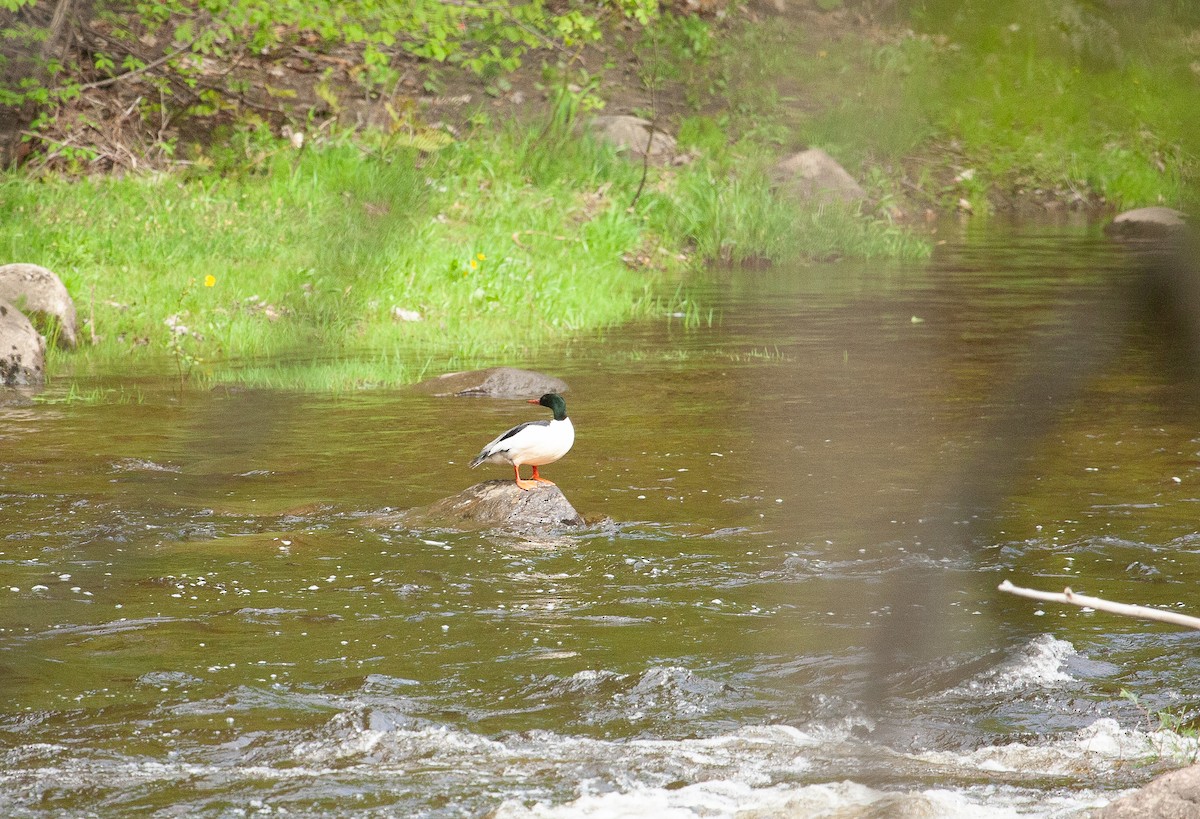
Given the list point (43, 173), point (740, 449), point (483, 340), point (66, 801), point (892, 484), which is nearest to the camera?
point (66, 801)

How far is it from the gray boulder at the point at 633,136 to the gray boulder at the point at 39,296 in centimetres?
938

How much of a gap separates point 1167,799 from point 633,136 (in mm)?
17953

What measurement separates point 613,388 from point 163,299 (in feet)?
14.3

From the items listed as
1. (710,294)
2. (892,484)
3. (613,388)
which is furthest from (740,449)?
(710,294)

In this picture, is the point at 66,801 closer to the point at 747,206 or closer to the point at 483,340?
the point at 483,340

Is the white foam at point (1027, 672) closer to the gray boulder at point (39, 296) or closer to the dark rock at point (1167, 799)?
the dark rock at point (1167, 799)

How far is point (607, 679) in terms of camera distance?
16.5ft

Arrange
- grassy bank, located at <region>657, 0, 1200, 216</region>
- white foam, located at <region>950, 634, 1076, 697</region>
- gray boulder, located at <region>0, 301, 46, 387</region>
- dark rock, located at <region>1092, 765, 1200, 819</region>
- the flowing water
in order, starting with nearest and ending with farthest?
grassy bank, located at <region>657, 0, 1200, 216</region> < dark rock, located at <region>1092, 765, 1200, 819</region> < the flowing water < white foam, located at <region>950, 634, 1076, 697</region> < gray boulder, located at <region>0, 301, 46, 387</region>

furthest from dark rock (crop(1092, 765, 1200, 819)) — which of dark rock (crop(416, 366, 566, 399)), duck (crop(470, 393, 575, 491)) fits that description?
dark rock (crop(416, 366, 566, 399))

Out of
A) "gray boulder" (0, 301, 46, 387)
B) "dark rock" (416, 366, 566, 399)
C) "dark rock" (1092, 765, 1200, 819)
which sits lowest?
"dark rock" (1092, 765, 1200, 819)

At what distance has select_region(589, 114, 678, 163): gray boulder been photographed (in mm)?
20016

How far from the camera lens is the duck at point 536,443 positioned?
7078 mm

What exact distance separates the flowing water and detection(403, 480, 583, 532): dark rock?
199 mm

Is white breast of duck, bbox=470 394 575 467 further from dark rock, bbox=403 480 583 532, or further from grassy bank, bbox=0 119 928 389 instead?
grassy bank, bbox=0 119 928 389
